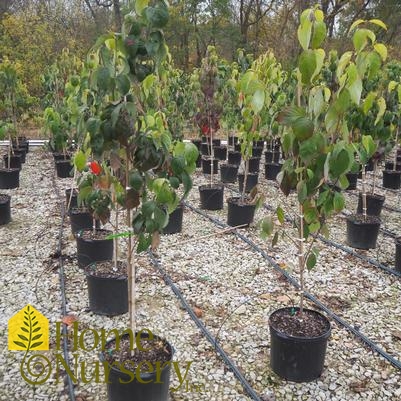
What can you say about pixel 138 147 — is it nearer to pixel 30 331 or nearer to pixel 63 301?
pixel 30 331

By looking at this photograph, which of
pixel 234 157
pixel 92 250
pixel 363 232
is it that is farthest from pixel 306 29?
pixel 234 157

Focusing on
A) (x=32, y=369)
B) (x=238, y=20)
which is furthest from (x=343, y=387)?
(x=238, y=20)

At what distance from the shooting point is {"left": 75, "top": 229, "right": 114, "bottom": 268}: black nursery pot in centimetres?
373

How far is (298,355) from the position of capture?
2420 millimetres

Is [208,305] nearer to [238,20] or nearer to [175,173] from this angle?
[175,173]

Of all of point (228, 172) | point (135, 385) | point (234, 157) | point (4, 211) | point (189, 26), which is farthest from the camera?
point (189, 26)

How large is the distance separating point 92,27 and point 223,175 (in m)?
11.7

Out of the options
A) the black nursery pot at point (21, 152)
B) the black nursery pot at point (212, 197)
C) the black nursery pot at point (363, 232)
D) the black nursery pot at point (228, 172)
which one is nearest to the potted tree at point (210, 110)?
the black nursery pot at point (212, 197)

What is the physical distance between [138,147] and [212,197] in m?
3.76

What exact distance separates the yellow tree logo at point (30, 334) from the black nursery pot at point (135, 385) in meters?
0.33

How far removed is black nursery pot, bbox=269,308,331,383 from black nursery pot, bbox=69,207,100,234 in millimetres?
2440

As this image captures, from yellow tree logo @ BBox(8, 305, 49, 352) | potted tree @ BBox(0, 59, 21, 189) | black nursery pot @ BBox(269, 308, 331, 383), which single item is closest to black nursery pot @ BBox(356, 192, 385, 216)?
black nursery pot @ BBox(269, 308, 331, 383)

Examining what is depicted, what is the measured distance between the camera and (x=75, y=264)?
3893 millimetres

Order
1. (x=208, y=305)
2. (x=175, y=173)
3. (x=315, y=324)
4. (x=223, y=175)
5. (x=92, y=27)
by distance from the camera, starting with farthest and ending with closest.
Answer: (x=92, y=27)
(x=223, y=175)
(x=208, y=305)
(x=315, y=324)
(x=175, y=173)
